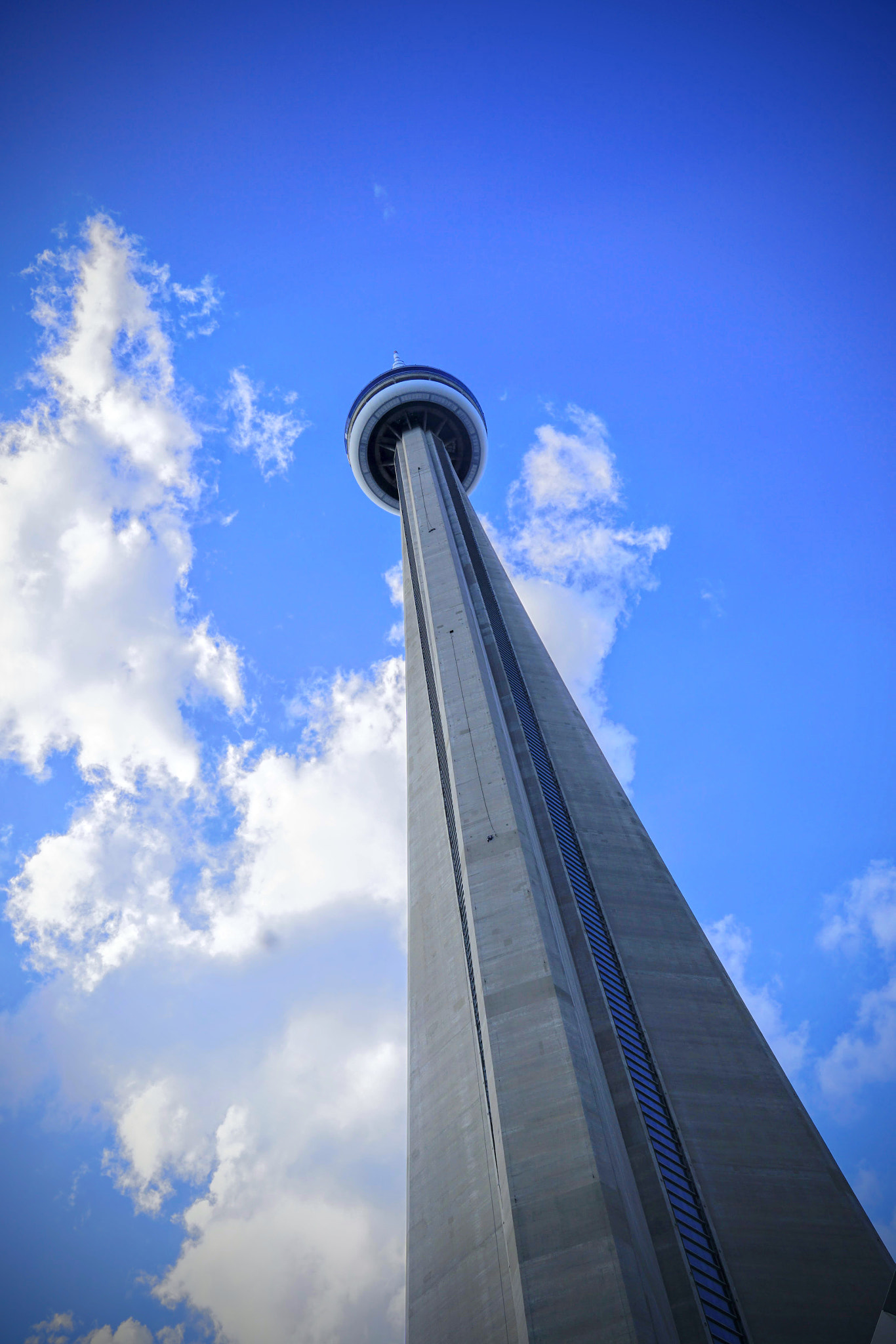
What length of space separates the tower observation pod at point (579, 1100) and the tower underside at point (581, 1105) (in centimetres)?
3

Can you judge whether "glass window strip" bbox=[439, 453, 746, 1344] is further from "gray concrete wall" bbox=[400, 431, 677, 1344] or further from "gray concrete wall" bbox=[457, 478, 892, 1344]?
"gray concrete wall" bbox=[400, 431, 677, 1344]

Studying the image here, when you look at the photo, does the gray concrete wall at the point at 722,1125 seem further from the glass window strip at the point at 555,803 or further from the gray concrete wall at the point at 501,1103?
the gray concrete wall at the point at 501,1103

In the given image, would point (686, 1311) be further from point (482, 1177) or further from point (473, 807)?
point (473, 807)

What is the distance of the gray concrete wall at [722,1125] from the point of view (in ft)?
32.1

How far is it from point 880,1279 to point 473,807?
27.8ft

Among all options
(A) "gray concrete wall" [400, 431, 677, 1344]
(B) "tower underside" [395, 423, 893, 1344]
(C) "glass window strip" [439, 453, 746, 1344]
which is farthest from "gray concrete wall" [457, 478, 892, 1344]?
(A) "gray concrete wall" [400, 431, 677, 1344]


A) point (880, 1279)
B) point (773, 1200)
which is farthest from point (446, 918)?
point (880, 1279)

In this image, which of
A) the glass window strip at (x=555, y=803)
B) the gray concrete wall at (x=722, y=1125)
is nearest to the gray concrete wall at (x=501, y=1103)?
the gray concrete wall at (x=722, y=1125)

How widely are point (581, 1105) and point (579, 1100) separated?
0.05 metres

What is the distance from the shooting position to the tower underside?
7.23 m

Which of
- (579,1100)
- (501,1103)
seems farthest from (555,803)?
(579,1100)

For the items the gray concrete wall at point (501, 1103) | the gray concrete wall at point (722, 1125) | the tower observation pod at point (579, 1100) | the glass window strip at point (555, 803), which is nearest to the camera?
the gray concrete wall at point (501, 1103)

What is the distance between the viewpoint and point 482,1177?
10961mm

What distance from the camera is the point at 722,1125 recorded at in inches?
473
